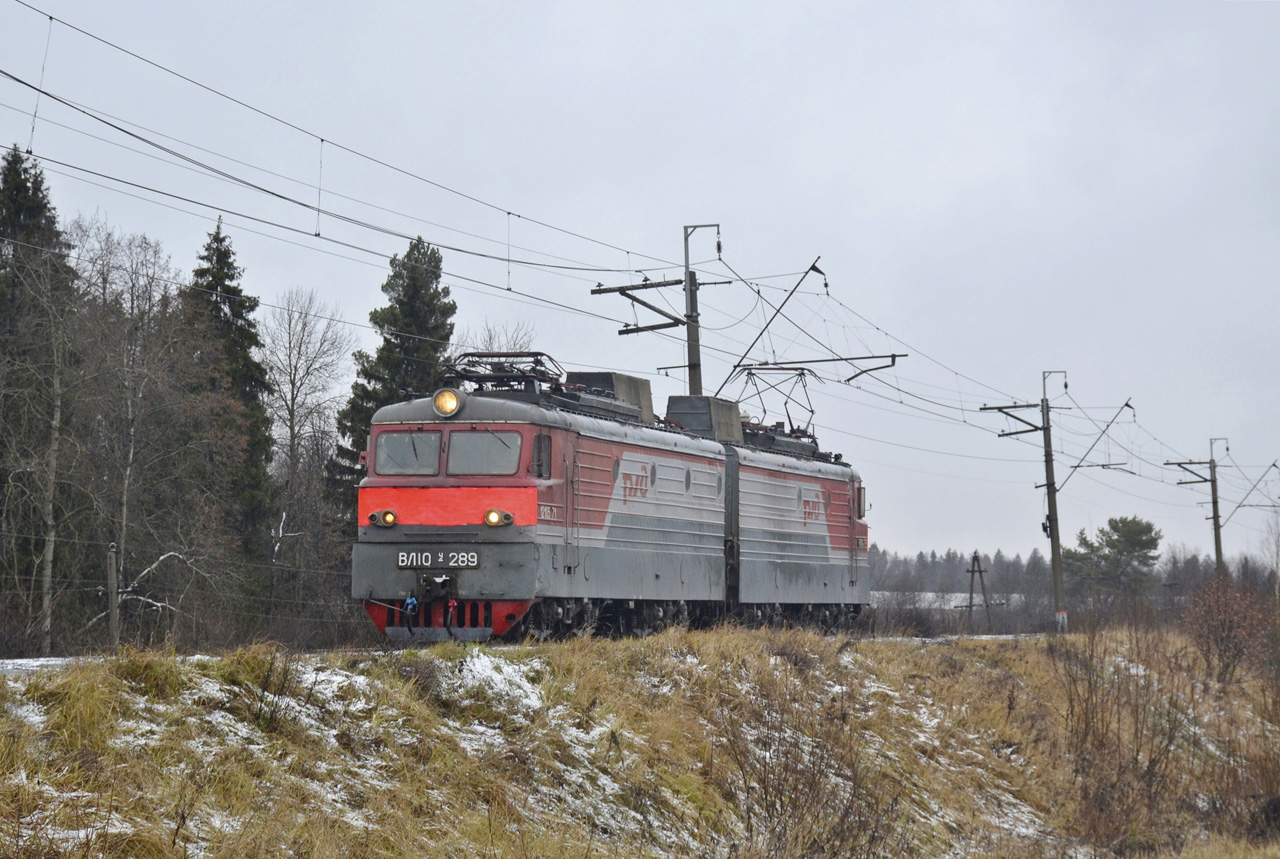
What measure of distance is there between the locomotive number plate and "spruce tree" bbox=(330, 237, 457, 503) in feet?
81.1

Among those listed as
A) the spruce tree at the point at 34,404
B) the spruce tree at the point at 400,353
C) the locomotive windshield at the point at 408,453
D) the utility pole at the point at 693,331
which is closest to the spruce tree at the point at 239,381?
the spruce tree at the point at 400,353

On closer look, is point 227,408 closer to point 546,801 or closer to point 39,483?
point 39,483

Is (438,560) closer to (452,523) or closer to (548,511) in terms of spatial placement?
(452,523)

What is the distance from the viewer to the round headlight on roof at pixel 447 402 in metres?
17.8

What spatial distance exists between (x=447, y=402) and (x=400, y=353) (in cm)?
2599

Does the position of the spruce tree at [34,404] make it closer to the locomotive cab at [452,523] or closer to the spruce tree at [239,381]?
the spruce tree at [239,381]

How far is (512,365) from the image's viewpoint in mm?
19219

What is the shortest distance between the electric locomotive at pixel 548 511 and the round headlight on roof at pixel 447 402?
2 cm

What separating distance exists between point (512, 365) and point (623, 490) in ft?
8.16

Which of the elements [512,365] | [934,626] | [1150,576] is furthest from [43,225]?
[1150,576]

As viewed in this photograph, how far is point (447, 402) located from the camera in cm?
1784

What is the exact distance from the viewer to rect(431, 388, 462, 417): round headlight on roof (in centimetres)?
1778

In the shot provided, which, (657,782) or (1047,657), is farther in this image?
(1047,657)

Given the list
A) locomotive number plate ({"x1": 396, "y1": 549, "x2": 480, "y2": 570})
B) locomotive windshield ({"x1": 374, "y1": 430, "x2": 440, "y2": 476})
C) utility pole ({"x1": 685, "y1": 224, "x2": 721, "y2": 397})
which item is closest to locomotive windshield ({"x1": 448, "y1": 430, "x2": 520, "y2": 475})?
locomotive windshield ({"x1": 374, "y1": 430, "x2": 440, "y2": 476})
